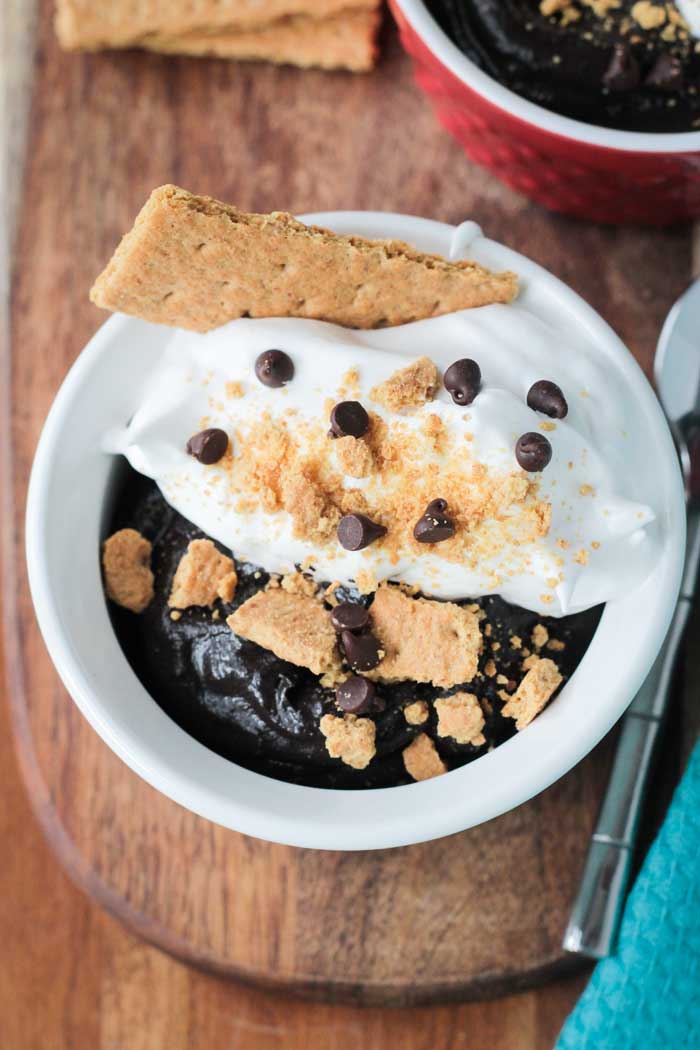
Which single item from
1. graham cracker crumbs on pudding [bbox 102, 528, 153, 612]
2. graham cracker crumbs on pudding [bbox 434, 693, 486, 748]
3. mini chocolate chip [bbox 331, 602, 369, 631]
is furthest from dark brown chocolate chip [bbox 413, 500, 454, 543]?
graham cracker crumbs on pudding [bbox 102, 528, 153, 612]

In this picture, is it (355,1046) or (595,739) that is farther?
(355,1046)

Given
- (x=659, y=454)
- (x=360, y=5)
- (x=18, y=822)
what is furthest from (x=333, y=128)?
(x=18, y=822)

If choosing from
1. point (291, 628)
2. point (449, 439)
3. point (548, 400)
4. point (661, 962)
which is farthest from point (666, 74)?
point (661, 962)

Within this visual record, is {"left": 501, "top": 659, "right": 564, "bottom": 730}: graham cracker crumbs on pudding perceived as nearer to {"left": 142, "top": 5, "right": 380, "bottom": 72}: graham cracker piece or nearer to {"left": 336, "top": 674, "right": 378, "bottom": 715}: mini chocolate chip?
{"left": 336, "top": 674, "right": 378, "bottom": 715}: mini chocolate chip

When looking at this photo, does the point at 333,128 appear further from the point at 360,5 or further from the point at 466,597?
the point at 466,597

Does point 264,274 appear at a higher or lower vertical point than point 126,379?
higher

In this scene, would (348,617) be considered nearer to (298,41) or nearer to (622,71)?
(622,71)
